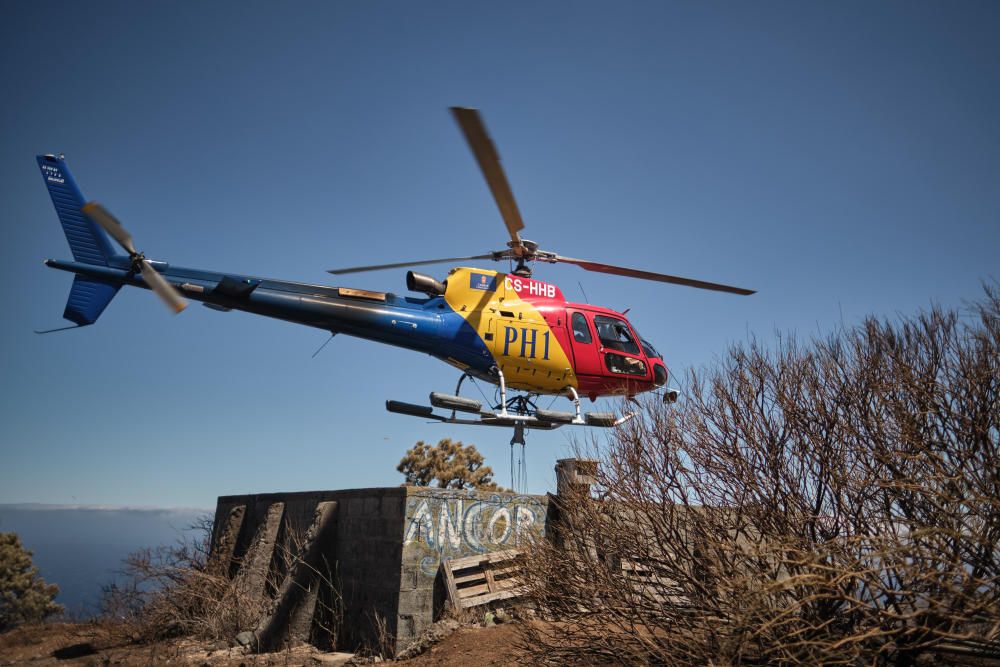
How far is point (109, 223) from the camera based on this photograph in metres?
10.5

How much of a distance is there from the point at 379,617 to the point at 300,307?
257 inches

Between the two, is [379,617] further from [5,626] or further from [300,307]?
[5,626]

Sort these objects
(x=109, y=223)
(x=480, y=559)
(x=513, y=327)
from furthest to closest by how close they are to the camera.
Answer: (x=513, y=327) → (x=480, y=559) → (x=109, y=223)

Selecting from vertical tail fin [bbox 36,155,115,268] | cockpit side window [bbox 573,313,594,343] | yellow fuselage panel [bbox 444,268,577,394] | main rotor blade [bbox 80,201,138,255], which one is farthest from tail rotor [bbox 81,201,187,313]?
cockpit side window [bbox 573,313,594,343]

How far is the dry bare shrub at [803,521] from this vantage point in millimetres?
6570

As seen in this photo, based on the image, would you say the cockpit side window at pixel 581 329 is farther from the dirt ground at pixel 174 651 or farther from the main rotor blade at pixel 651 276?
the dirt ground at pixel 174 651

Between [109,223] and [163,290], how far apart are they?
1446 millimetres

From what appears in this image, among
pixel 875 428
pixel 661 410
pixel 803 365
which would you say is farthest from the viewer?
pixel 661 410

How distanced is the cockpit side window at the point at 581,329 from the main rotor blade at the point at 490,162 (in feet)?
10.0

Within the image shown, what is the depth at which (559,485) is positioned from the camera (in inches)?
439

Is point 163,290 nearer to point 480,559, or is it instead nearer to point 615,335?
point 480,559

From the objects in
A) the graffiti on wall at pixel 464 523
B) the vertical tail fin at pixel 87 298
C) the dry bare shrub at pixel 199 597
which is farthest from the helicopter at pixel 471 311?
the dry bare shrub at pixel 199 597

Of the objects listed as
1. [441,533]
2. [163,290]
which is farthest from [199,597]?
[163,290]

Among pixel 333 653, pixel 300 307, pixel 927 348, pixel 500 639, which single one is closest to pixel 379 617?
pixel 333 653
